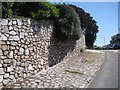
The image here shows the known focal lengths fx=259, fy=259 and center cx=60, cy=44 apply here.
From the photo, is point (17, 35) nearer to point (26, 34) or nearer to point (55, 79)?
point (26, 34)

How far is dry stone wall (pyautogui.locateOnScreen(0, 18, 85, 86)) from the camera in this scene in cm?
1297

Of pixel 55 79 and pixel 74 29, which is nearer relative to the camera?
pixel 55 79

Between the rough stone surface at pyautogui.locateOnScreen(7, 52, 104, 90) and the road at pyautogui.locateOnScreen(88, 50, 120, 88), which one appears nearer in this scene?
the rough stone surface at pyautogui.locateOnScreen(7, 52, 104, 90)

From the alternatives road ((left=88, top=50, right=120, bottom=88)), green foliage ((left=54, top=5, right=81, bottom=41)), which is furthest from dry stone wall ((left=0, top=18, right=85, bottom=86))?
road ((left=88, top=50, right=120, bottom=88))

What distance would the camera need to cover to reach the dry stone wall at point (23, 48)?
511 inches

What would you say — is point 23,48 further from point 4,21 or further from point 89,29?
point 89,29

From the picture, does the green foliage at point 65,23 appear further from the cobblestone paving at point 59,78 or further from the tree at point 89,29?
the tree at point 89,29

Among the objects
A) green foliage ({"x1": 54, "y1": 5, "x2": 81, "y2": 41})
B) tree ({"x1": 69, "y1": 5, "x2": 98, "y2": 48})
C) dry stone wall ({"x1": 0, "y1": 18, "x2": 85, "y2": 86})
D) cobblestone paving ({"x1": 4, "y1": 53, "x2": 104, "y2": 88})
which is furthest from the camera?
tree ({"x1": 69, "y1": 5, "x2": 98, "y2": 48})

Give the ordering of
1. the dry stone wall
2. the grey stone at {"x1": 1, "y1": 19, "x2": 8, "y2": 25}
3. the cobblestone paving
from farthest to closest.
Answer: the grey stone at {"x1": 1, "y1": 19, "x2": 8, "y2": 25} < the dry stone wall < the cobblestone paving

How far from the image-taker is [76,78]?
14.5 metres

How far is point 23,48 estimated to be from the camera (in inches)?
548

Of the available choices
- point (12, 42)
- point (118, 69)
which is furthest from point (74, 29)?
point (12, 42)

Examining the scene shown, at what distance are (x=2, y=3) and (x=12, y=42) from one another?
2.29 meters

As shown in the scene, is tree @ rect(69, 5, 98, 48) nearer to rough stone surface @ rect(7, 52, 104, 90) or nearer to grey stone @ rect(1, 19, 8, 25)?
rough stone surface @ rect(7, 52, 104, 90)
